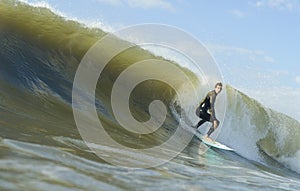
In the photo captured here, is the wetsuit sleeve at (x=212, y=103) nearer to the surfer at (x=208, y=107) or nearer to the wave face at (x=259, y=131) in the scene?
the surfer at (x=208, y=107)

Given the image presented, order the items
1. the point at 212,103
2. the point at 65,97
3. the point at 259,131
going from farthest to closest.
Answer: the point at 259,131 → the point at 212,103 → the point at 65,97

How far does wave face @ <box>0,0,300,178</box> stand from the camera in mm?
6512

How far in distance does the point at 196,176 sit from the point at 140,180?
56.4 inches

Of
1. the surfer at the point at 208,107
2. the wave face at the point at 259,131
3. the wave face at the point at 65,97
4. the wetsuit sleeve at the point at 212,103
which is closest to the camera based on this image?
the wave face at the point at 65,97

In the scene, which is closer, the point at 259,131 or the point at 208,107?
the point at 208,107

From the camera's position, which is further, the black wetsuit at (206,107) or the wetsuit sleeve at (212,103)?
the black wetsuit at (206,107)

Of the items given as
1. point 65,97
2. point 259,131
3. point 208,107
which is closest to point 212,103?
point 208,107

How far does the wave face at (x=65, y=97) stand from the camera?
21.4ft

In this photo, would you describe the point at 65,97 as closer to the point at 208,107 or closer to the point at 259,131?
the point at 208,107

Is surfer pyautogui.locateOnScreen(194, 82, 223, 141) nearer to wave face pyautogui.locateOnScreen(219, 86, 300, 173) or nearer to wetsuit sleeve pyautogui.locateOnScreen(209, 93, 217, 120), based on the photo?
wetsuit sleeve pyautogui.locateOnScreen(209, 93, 217, 120)

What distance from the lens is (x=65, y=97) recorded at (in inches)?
341


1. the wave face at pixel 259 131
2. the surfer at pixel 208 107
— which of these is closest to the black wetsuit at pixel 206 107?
the surfer at pixel 208 107

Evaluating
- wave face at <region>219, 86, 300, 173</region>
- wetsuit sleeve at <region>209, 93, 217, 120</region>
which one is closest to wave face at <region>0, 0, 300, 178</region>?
wave face at <region>219, 86, 300, 173</region>

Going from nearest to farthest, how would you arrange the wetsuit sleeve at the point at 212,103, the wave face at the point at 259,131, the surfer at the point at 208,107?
the wetsuit sleeve at the point at 212,103 → the surfer at the point at 208,107 → the wave face at the point at 259,131
